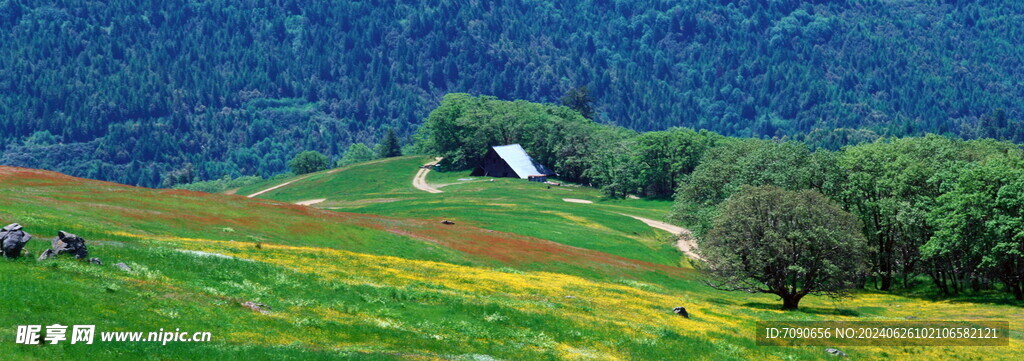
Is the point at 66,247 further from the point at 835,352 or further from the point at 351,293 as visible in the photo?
the point at 835,352

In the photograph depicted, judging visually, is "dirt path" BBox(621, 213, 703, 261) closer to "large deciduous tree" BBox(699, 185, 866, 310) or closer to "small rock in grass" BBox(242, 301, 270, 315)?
"large deciduous tree" BBox(699, 185, 866, 310)

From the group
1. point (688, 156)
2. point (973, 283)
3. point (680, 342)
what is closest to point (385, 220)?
point (680, 342)

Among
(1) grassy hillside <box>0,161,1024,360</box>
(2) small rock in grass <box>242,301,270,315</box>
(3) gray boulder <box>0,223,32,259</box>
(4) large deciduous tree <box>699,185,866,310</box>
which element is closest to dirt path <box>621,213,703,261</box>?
(1) grassy hillside <box>0,161,1024,360</box>

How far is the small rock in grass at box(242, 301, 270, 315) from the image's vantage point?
38312 mm

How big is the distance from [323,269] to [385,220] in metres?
37.3

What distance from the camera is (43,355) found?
26969mm

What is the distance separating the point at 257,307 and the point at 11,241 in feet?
34.7

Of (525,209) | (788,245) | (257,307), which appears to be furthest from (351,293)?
(525,209)

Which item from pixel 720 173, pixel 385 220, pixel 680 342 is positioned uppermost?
pixel 720 173

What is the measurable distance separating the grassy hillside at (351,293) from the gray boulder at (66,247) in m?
1.19

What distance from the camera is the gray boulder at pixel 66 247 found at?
40594mm

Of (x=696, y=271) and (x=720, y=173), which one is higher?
(x=720, y=173)

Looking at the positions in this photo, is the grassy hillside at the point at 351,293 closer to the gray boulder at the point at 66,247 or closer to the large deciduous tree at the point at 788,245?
the gray boulder at the point at 66,247

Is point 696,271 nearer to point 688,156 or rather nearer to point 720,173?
point 720,173
